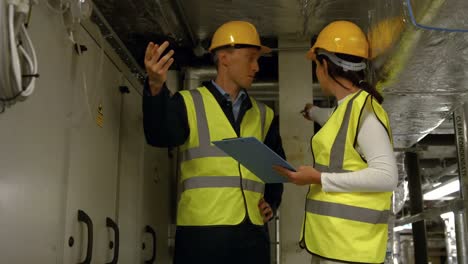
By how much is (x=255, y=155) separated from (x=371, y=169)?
15.5 inches

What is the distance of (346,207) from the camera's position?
159cm

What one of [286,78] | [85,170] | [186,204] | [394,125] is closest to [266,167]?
[186,204]

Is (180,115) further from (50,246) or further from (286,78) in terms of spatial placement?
(286,78)

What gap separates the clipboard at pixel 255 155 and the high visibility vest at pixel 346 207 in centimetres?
15

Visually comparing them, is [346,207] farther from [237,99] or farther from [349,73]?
[237,99]

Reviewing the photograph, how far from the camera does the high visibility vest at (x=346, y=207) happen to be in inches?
61.6

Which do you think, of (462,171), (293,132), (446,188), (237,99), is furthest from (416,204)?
(237,99)

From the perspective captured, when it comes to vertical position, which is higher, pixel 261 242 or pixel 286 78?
pixel 286 78

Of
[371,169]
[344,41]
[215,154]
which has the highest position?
[344,41]

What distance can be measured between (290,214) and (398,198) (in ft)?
6.85

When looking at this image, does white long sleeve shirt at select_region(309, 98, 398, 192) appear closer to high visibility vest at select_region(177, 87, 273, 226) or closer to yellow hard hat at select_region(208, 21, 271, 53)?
high visibility vest at select_region(177, 87, 273, 226)

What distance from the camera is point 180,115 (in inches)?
80.7

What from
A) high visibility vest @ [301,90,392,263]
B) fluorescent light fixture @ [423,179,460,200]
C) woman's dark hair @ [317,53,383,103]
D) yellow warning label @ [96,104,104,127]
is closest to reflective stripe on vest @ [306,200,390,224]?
high visibility vest @ [301,90,392,263]

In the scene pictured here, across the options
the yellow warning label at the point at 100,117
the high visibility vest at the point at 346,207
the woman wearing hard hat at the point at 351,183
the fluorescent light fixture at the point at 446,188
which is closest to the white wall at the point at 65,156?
the yellow warning label at the point at 100,117
